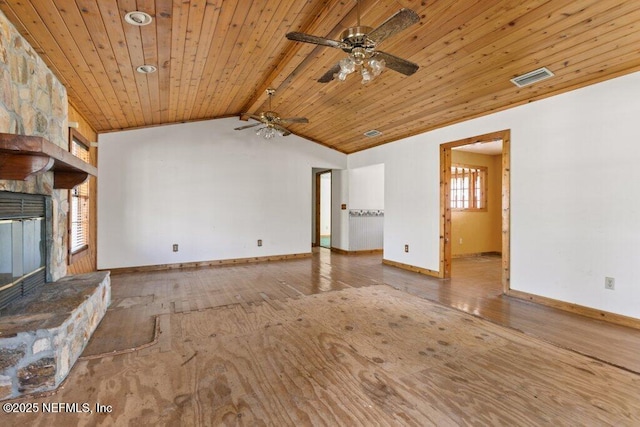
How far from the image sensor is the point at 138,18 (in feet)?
8.08

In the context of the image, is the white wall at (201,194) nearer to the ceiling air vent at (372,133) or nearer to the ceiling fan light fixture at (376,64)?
the ceiling air vent at (372,133)

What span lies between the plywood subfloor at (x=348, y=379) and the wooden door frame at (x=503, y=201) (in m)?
1.51

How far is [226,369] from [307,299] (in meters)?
1.77

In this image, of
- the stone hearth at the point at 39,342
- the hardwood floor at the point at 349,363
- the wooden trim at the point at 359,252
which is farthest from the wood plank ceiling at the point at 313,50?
the wooden trim at the point at 359,252

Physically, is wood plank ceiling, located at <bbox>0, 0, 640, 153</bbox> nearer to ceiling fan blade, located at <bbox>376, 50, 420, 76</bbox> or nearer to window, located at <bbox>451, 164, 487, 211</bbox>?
ceiling fan blade, located at <bbox>376, 50, 420, 76</bbox>

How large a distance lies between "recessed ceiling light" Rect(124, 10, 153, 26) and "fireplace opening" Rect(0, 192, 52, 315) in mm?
1607

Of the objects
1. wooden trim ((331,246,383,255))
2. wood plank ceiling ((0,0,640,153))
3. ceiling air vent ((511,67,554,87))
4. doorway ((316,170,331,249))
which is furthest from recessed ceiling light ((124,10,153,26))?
doorway ((316,170,331,249))

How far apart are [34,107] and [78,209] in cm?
228

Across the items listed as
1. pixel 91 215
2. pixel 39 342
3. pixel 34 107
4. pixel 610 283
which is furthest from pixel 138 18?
pixel 610 283

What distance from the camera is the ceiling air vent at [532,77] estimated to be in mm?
3377

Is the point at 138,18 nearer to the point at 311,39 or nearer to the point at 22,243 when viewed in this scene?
the point at 311,39

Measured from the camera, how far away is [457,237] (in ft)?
23.6

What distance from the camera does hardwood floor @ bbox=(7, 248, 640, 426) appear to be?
72.2 inches

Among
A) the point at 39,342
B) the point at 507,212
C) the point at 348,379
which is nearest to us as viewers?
the point at 39,342
